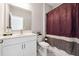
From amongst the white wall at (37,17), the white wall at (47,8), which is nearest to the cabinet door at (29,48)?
the white wall at (37,17)

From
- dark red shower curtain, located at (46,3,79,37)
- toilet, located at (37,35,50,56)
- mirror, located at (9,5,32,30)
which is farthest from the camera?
mirror, located at (9,5,32,30)

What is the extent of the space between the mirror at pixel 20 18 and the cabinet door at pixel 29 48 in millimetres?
236

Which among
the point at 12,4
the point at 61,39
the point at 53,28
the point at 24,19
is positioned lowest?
the point at 61,39

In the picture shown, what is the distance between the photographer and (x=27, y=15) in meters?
1.58

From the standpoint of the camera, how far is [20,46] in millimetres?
1490

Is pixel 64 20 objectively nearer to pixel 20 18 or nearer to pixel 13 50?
pixel 20 18

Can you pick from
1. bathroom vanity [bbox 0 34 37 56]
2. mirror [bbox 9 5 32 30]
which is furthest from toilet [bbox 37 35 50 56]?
mirror [bbox 9 5 32 30]

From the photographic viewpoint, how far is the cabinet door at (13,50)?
4.26ft

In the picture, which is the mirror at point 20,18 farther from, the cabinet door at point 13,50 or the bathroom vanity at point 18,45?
the cabinet door at point 13,50

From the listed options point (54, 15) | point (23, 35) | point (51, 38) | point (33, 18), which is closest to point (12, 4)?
point (33, 18)

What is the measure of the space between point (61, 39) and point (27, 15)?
25.9 inches

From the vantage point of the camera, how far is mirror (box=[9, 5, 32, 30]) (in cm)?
149

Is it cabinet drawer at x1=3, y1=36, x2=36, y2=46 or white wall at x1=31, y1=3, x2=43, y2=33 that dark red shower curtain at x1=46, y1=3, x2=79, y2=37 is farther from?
cabinet drawer at x1=3, y1=36, x2=36, y2=46

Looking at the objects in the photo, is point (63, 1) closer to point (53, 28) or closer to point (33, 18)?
point (53, 28)
